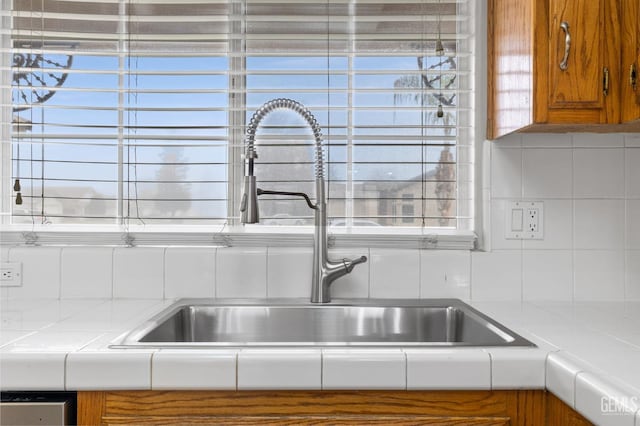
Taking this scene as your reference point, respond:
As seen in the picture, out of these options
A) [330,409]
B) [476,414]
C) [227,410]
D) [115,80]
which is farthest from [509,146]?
[115,80]

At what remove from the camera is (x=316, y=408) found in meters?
0.96

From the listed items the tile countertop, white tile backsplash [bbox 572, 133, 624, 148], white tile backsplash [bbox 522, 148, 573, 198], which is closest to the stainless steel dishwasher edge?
the tile countertop

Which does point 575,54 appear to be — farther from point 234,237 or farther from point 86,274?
point 86,274

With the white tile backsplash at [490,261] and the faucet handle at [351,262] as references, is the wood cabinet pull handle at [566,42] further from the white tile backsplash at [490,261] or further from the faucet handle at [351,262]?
the faucet handle at [351,262]

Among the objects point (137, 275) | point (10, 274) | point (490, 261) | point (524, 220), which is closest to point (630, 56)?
point (524, 220)

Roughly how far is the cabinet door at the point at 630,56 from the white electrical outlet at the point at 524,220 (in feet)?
1.34

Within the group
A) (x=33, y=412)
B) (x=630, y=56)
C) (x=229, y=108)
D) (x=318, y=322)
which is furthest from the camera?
(x=229, y=108)

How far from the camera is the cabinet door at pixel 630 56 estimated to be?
3.88 feet

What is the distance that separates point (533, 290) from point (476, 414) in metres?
0.69

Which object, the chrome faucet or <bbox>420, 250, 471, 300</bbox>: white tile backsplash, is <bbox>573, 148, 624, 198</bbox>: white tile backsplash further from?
the chrome faucet

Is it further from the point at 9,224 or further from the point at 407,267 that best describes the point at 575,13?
the point at 9,224

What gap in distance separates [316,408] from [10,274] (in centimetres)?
110

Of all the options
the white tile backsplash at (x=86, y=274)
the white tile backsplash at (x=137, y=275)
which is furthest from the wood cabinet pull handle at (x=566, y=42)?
the white tile backsplash at (x=86, y=274)

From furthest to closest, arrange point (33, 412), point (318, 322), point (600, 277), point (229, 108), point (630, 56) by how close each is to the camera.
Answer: point (229, 108) < point (600, 277) < point (318, 322) < point (630, 56) < point (33, 412)
